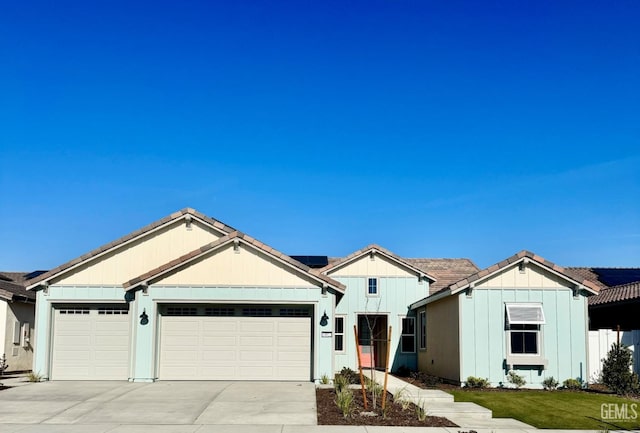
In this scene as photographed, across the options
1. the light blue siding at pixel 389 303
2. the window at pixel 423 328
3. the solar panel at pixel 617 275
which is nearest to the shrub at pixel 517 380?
the window at pixel 423 328

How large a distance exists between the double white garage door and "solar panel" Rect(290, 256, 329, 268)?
32.5 ft

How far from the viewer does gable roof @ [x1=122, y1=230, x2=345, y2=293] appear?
18.8 m

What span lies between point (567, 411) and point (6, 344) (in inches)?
716

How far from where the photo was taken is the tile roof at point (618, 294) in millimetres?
21602

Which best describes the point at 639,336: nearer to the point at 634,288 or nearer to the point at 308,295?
the point at 634,288

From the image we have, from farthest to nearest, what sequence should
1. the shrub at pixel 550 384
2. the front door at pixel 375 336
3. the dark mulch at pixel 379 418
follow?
the front door at pixel 375 336
the shrub at pixel 550 384
the dark mulch at pixel 379 418

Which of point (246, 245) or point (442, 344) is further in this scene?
point (442, 344)

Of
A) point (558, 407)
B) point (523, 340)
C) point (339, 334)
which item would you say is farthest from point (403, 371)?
point (558, 407)

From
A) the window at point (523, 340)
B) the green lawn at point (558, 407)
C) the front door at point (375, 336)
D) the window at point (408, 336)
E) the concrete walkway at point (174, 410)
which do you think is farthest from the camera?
the front door at point (375, 336)

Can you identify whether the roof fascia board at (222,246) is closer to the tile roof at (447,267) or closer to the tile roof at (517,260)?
the tile roof at (517,260)

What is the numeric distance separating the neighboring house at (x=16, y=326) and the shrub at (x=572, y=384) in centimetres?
1806

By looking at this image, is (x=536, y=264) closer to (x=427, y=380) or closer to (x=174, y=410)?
(x=427, y=380)

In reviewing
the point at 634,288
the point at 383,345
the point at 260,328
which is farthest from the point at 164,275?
the point at 634,288

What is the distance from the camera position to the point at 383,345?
2927cm
